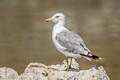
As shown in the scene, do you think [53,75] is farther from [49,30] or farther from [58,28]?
[49,30]

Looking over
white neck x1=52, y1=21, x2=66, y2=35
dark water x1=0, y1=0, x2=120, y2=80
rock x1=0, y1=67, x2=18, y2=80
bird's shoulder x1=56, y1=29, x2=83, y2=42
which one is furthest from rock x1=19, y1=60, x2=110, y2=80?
dark water x1=0, y1=0, x2=120, y2=80

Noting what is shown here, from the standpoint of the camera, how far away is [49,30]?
71.5 ft

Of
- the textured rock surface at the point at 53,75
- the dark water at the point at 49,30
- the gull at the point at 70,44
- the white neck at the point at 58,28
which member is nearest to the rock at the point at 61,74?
the textured rock surface at the point at 53,75

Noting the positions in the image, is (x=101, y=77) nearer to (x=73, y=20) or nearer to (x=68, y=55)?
(x=68, y=55)

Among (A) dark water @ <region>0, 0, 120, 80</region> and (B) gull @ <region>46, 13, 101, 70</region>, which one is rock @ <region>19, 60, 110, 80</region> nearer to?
(B) gull @ <region>46, 13, 101, 70</region>

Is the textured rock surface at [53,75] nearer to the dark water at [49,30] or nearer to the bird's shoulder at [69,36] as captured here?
the bird's shoulder at [69,36]

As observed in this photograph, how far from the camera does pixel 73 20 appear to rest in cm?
2536

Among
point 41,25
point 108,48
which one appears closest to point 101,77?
point 108,48

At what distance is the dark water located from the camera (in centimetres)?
1622

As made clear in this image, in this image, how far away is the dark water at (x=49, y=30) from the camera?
53.2 feet

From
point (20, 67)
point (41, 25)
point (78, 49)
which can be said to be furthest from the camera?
point (41, 25)

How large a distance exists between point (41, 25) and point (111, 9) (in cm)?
619

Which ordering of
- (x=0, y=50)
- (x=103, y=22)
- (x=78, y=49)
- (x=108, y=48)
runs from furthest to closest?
(x=103, y=22) < (x=108, y=48) < (x=0, y=50) < (x=78, y=49)

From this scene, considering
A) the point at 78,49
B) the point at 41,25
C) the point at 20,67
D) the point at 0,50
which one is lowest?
the point at 78,49
